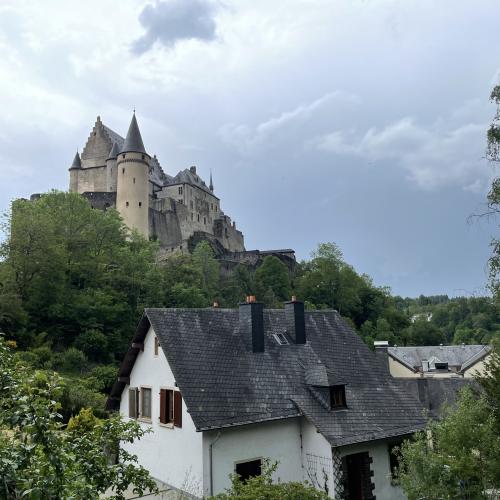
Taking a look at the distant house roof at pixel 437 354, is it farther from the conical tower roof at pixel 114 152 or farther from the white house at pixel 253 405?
the conical tower roof at pixel 114 152

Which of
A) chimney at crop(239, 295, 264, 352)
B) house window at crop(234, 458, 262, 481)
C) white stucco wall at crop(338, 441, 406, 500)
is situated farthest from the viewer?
chimney at crop(239, 295, 264, 352)

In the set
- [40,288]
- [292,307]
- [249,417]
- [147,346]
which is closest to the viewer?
[249,417]

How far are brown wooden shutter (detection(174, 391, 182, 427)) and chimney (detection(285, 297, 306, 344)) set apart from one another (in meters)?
5.14

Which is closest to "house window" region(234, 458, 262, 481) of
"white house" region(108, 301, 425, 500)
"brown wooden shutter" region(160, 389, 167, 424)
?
"white house" region(108, 301, 425, 500)

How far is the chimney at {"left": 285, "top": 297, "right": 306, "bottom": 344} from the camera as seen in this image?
17.3 metres

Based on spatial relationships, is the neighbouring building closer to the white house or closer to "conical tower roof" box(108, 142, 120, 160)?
the white house

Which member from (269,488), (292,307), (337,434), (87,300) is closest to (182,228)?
(87,300)

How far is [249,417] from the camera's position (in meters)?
13.3

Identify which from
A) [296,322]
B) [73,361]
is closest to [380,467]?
[296,322]

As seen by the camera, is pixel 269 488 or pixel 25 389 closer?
pixel 25 389

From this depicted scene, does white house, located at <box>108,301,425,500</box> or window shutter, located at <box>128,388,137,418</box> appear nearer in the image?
white house, located at <box>108,301,425,500</box>

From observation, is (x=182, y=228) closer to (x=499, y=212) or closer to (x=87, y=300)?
(x=87, y=300)

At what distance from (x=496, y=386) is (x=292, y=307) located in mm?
8158

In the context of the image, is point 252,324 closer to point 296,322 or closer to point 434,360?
point 296,322
